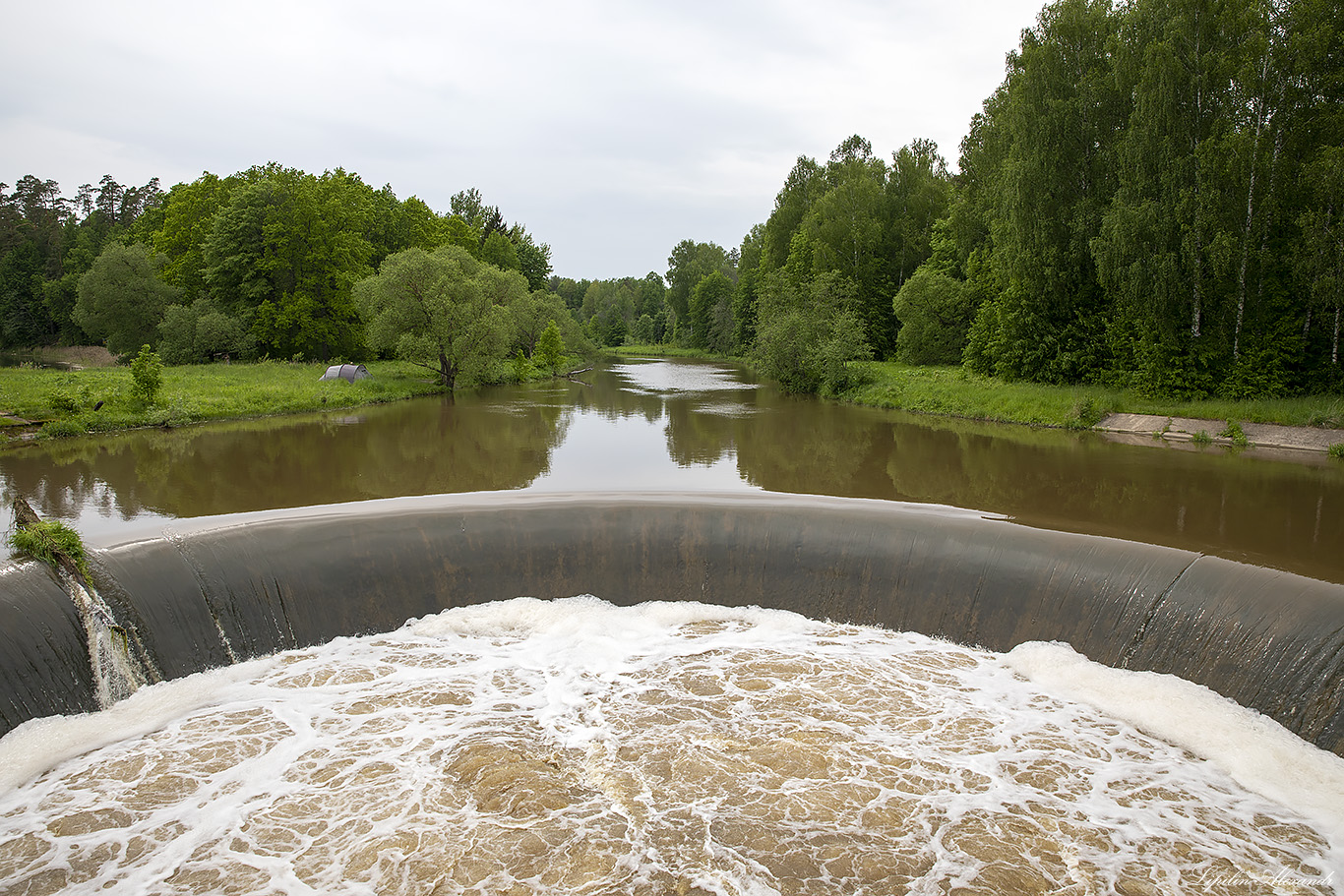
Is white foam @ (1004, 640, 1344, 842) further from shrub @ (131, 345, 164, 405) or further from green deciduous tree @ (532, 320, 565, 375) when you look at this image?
green deciduous tree @ (532, 320, 565, 375)

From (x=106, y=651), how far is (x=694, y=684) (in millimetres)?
4896

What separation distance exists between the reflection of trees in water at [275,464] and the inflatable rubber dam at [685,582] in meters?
4.67

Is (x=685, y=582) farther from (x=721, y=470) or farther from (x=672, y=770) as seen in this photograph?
(x=721, y=470)

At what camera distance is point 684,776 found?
5582mm

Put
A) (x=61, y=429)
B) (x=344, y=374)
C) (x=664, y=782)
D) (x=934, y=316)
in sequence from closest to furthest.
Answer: (x=664, y=782), (x=61, y=429), (x=344, y=374), (x=934, y=316)

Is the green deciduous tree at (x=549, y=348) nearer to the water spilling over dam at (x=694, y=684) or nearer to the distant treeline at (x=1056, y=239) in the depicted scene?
the distant treeline at (x=1056, y=239)

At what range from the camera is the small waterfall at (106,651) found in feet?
20.9

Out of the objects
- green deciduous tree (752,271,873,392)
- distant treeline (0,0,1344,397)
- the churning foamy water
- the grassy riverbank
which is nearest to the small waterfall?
the churning foamy water

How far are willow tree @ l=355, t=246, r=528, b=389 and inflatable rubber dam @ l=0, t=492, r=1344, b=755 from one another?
2510 centimetres

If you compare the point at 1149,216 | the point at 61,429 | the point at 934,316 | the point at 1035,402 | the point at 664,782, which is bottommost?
the point at 664,782

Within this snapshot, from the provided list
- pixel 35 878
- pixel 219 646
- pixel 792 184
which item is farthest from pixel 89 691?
pixel 792 184

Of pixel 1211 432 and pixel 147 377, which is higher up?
pixel 147 377

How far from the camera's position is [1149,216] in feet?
63.6

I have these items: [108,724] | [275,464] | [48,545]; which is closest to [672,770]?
[108,724]
